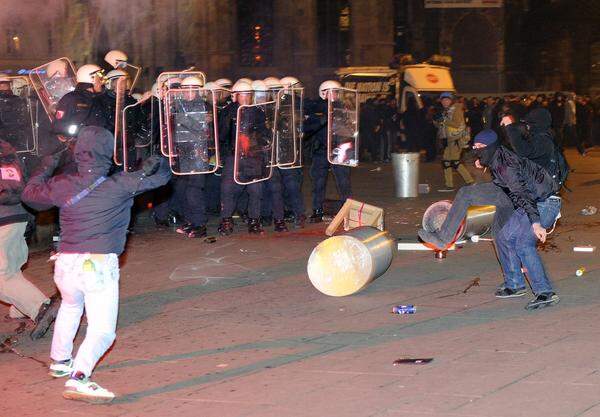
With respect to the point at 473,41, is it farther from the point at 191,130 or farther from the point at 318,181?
the point at 191,130

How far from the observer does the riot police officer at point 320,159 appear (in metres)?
13.1

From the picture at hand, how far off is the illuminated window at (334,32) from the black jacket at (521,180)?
30.8 metres

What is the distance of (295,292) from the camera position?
897cm

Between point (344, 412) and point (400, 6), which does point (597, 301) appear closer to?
point (344, 412)

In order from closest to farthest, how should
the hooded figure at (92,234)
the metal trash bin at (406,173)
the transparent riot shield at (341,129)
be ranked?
the hooded figure at (92,234) → the transparent riot shield at (341,129) → the metal trash bin at (406,173)

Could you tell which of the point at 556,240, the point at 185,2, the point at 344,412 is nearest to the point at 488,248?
the point at 556,240

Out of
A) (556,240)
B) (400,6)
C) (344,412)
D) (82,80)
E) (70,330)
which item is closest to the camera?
(344,412)

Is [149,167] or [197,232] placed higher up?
[149,167]

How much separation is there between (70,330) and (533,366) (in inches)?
114

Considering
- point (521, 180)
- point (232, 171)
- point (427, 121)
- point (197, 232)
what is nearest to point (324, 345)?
point (521, 180)

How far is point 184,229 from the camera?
41.0 ft

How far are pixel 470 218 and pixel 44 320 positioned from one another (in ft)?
16.2

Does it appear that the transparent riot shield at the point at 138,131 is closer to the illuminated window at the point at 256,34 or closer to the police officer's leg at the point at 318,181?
the police officer's leg at the point at 318,181


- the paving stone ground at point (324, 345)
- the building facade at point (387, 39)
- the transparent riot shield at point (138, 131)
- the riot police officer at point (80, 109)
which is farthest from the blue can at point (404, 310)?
the building facade at point (387, 39)
